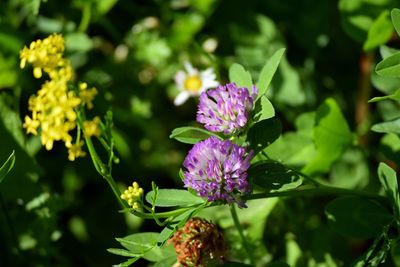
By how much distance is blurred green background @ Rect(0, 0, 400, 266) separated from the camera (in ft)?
6.57

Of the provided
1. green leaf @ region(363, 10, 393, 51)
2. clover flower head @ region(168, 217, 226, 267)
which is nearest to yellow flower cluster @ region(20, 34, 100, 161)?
clover flower head @ region(168, 217, 226, 267)

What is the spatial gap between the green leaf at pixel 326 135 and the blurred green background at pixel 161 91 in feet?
0.31

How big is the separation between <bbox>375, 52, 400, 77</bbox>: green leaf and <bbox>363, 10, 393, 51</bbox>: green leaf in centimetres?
54

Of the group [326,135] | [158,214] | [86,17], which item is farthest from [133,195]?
[86,17]

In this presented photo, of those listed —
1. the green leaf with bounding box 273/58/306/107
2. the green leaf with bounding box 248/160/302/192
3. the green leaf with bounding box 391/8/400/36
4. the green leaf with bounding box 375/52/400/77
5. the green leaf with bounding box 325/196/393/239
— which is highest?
the green leaf with bounding box 391/8/400/36

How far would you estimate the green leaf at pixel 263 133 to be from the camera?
1.48 meters

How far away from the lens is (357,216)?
1.61m

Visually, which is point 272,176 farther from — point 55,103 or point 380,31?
point 380,31

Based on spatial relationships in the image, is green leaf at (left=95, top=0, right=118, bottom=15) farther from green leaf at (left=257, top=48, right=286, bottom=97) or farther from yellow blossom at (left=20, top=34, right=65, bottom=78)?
green leaf at (left=257, top=48, right=286, bottom=97)

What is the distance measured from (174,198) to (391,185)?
0.47m

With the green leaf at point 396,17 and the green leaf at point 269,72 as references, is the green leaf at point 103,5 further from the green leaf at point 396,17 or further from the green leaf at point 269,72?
the green leaf at point 396,17

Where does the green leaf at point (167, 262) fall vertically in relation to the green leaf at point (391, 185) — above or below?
below

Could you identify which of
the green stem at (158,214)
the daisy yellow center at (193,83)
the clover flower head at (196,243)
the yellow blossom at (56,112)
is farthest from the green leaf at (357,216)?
the daisy yellow center at (193,83)

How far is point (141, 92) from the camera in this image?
246 centimetres
